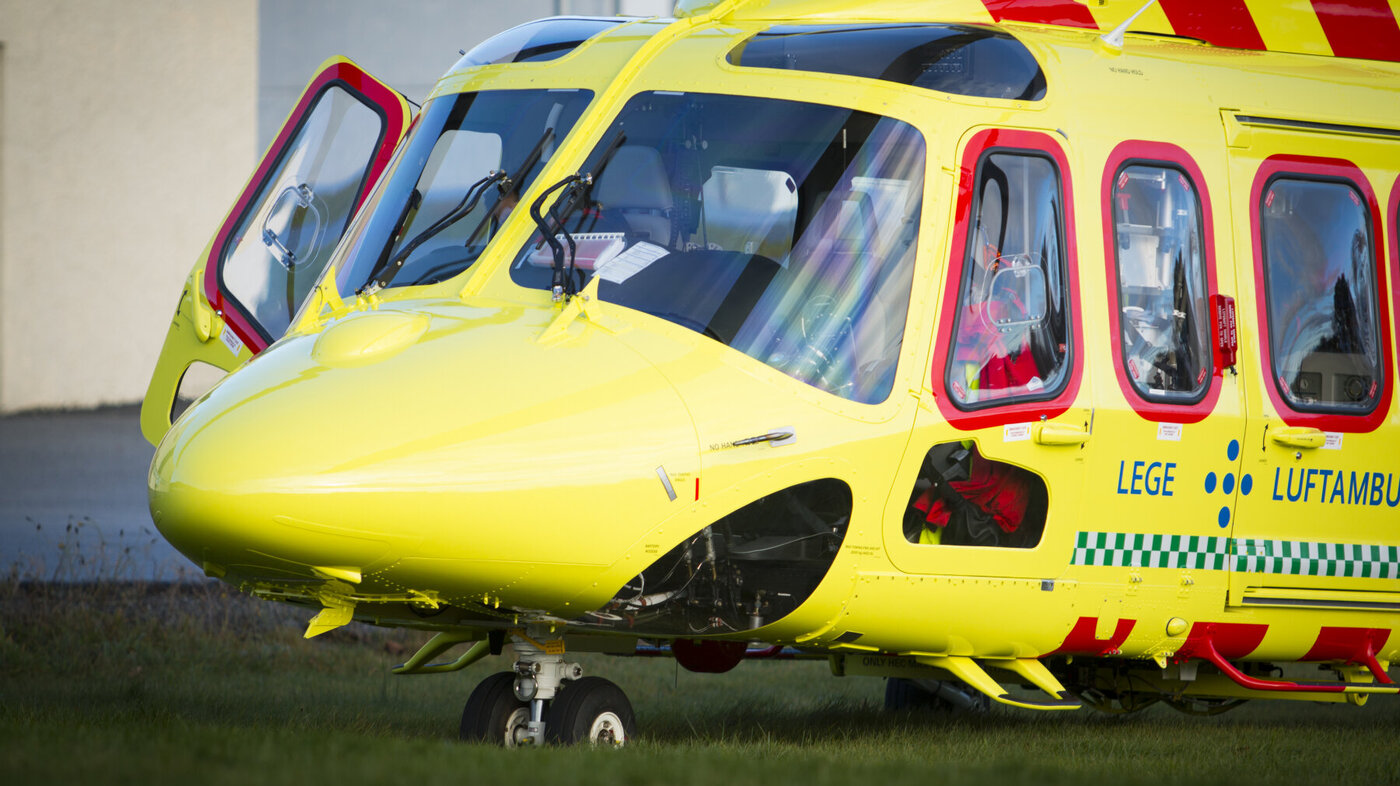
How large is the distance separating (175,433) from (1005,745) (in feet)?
12.2

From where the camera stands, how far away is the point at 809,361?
5.77m

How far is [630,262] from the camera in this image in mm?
5832

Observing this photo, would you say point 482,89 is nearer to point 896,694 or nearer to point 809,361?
point 809,361

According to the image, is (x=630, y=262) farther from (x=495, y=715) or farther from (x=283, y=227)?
(x=283, y=227)

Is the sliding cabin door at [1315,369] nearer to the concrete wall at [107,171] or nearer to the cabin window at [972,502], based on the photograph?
the cabin window at [972,502]

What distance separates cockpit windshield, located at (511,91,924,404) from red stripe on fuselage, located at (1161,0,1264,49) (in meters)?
1.89

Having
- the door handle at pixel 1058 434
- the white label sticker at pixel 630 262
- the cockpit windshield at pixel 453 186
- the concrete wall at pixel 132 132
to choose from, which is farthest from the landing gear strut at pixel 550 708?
the concrete wall at pixel 132 132

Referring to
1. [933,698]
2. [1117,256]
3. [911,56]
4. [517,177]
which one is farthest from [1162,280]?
[933,698]

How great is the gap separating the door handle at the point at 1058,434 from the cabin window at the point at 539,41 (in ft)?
7.80

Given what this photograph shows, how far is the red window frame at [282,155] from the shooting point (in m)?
7.19

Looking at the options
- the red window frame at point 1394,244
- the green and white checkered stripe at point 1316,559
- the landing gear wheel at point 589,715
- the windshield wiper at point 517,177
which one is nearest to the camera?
the landing gear wheel at point 589,715

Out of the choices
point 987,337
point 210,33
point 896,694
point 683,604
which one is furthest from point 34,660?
point 210,33

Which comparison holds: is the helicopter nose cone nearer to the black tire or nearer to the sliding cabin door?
the sliding cabin door

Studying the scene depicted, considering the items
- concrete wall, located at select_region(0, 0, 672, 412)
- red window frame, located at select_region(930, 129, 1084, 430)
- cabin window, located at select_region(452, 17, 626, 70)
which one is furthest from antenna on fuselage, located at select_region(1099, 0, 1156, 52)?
concrete wall, located at select_region(0, 0, 672, 412)
